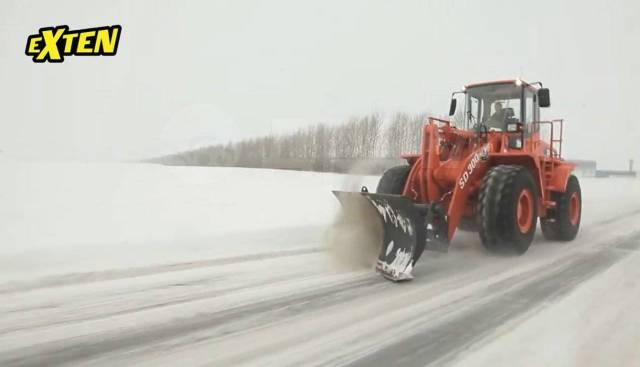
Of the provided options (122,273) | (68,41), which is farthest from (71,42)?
(122,273)

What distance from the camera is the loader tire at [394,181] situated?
620 centimetres

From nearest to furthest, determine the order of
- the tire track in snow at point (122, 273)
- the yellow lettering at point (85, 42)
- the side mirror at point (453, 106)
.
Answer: the tire track in snow at point (122, 273) → the side mirror at point (453, 106) → the yellow lettering at point (85, 42)

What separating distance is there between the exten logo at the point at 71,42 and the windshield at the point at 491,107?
6218 mm

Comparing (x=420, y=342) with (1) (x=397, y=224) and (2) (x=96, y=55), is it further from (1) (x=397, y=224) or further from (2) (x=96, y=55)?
(2) (x=96, y=55)

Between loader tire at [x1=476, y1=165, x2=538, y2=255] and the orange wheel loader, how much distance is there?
0.01 m

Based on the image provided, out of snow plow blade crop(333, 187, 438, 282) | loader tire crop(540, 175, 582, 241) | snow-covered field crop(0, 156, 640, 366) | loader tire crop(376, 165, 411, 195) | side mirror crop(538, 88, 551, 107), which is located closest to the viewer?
snow-covered field crop(0, 156, 640, 366)

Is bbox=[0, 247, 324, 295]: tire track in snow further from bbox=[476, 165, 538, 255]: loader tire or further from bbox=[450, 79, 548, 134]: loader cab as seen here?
bbox=[450, 79, 548, 134]: loader cab

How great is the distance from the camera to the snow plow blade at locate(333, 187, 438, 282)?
450cm

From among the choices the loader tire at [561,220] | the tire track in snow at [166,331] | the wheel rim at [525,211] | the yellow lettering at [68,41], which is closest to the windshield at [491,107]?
the wheel rim at [525,211]

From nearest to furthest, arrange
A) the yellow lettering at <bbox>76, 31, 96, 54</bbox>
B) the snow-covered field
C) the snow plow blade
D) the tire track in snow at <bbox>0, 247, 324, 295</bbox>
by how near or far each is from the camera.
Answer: the snow-covered field, the tire track in snow at <bbox>0, 247, 324, 295</bbox>, the snow plow blade, the yellow lettering at <bbox>76, 31, 96, 54</bbox>

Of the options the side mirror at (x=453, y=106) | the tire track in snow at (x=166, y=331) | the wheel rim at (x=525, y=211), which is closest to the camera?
the tire track in snow at (x=166, y=331)

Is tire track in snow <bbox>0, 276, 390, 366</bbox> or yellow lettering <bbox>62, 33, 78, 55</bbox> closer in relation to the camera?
tire track in snow <bbox>0, 276, 390, 366</bbox>

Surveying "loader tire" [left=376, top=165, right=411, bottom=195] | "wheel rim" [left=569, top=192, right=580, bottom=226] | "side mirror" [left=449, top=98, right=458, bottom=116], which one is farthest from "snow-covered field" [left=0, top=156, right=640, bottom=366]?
"side mirror" [left=449, top=98, right=458, bottom=116]

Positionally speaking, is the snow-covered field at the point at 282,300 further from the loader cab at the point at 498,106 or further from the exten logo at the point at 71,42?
the exten logo at the point at 71,42
